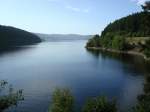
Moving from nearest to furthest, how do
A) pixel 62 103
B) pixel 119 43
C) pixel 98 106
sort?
pixel 98 106, pixel 62 103, pixel 119 43

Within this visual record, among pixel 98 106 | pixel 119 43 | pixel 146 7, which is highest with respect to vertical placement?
pixel 146 7

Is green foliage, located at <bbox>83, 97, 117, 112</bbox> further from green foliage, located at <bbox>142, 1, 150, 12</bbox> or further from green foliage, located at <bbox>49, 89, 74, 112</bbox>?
green foliage, located at <bbox>142, 1, 150, 12</bbox>

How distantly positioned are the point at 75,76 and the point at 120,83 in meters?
16.4

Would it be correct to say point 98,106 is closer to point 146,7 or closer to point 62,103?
point 62,103

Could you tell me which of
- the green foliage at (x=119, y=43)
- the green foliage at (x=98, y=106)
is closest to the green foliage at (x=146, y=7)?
the green foliage at (x=98, y=106)

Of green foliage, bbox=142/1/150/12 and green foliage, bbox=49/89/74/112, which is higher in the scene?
green foliage, bbox=142/1/150/12

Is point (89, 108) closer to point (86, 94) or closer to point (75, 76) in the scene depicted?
point (86, 94)

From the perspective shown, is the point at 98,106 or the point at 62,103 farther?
the point at 62,103

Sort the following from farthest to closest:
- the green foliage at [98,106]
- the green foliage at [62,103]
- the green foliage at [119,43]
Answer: the green foliage at [119,43]
the green foliage at [62,103]
the green foliage at [98,106]

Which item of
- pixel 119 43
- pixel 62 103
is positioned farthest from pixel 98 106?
pixel 119 43

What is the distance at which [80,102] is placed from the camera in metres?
57.5

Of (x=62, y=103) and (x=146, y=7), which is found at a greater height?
(x=146, y=7)

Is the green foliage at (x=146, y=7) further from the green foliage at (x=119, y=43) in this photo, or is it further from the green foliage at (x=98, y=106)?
the green foliage at (x=119, y=43)

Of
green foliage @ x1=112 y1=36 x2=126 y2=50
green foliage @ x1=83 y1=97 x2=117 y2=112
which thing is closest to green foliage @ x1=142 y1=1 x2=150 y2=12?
green foliage @ x1=83 y1=97 x2=117 y2=112
